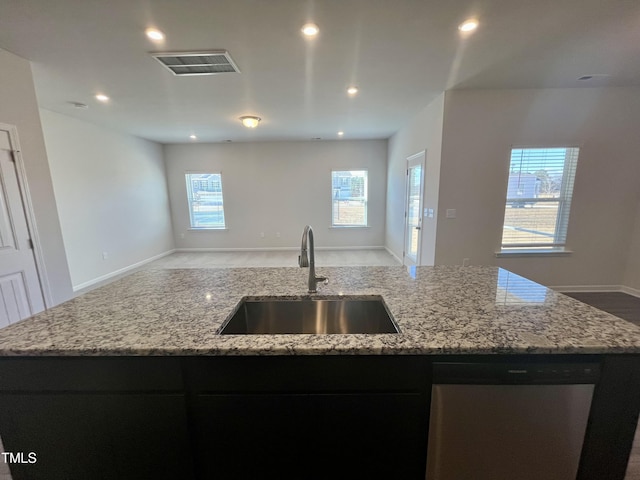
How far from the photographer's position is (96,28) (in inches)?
77.0

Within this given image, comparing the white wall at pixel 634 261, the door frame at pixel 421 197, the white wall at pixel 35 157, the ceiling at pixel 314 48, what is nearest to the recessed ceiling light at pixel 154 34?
the ceiling at pixel 314 48

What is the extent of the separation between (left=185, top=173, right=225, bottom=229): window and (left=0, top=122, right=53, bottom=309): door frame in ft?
13.6

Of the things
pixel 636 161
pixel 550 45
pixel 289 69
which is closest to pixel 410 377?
pixel 289 69

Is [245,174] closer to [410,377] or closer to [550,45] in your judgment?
[550,45]

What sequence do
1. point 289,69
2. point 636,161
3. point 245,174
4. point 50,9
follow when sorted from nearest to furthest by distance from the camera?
point 50,9 < point 289,69 < point 636,161 < point 245,174

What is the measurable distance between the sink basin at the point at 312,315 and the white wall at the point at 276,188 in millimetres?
5128

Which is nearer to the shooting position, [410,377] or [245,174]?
[410,377]

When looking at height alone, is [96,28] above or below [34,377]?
above

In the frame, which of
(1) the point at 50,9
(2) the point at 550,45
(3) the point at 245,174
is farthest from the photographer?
(3) the point at 245,174

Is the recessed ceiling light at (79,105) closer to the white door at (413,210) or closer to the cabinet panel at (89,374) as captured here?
the cabinet panel at (89,374)

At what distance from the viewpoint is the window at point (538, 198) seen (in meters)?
3.44

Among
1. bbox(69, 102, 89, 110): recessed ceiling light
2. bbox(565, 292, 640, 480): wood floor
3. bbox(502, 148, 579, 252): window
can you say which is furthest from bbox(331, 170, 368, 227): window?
bbox(69, 102, 89, 110): recessed ceiling light

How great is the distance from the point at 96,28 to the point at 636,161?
5.86m

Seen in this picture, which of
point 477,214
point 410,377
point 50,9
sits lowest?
point 410,377
